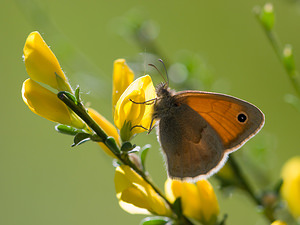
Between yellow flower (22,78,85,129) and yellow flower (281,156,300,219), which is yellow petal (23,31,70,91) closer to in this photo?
yellow flower (22,78,85,129)

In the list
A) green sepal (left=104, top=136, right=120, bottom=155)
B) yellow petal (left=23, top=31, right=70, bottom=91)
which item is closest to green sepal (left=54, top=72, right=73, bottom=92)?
yellow petal (left=23, top=31, right=70, bottom=91)

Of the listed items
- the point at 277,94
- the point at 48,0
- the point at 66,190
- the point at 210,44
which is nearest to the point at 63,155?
the point at 66,190

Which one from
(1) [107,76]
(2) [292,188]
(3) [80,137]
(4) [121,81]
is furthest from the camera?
(1) [107,76]

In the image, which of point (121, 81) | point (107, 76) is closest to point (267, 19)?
point (121, 81)

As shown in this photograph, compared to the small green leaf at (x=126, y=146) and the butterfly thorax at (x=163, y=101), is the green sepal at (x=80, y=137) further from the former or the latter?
the butterfly thorax at (x=163, y=101)

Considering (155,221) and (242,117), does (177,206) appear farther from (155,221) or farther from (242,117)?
(242,117)

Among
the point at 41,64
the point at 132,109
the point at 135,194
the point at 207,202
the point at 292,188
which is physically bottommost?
the point at 292,188

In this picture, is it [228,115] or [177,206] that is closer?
[177,206]

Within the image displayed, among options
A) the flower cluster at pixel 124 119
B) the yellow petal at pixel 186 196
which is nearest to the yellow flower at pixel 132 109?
the flower cluster at pixel 124 119
